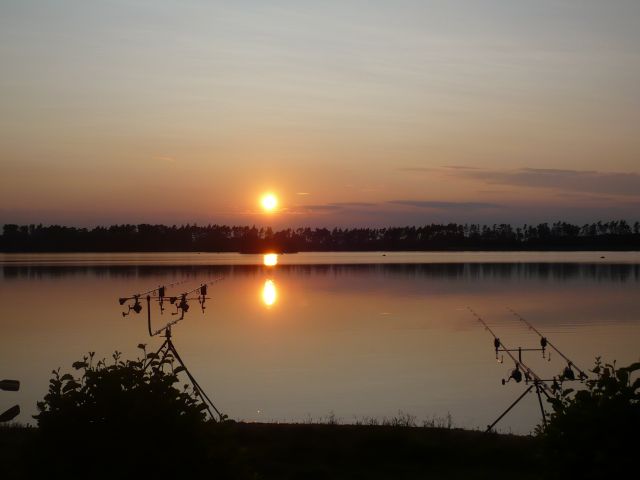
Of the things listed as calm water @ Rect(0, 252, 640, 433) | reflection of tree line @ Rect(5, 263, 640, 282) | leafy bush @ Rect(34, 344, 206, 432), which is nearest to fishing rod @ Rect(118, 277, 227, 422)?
leafy bush @ Rect(34, 344, 206, 432)

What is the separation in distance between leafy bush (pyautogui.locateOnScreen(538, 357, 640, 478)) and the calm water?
1206 centimetres

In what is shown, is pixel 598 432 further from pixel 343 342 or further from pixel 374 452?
pixel 343 342

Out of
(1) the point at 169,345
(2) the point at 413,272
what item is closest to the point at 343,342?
(1) the point at 169,345

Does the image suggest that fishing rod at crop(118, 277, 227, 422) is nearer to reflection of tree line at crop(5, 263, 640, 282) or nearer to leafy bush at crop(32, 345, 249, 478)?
leafy bush at crop(32, 345, 249, 478)

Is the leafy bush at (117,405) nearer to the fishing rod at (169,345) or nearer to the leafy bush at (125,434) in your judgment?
the leafy bush at (125,434)

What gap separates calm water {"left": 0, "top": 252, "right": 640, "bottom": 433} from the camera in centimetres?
2098

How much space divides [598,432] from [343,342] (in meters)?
27.2

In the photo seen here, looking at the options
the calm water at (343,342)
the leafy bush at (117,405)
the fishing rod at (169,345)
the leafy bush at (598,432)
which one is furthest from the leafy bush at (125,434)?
the calm water at (343,342)

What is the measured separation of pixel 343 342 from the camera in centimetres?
3275

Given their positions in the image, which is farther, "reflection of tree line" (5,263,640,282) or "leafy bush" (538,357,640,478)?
"reflection of tree line" (5,263,640,282)

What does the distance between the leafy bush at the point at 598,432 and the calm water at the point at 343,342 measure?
1206 cm

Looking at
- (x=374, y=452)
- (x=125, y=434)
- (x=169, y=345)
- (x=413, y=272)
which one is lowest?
(x=413, y=272)

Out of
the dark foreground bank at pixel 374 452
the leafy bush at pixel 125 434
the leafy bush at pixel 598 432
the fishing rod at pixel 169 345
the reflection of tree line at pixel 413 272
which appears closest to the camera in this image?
the leafy bush at pixel 598 432

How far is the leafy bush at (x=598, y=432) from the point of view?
18.4ft
